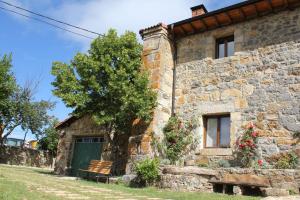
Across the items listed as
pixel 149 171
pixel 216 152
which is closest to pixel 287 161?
pixel 216 152

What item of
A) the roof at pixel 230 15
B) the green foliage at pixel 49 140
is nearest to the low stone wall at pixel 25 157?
the green foliage at pixel 49 140

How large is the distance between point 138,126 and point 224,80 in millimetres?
3090

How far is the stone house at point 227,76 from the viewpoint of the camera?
900 cm

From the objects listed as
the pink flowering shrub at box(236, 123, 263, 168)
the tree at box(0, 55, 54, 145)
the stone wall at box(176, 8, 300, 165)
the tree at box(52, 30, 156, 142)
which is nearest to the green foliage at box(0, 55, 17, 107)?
the tree at box(0, 55, 54, 145)

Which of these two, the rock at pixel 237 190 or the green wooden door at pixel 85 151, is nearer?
the rock at pixel 237 190

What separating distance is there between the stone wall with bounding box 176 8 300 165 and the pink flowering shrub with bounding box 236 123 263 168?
0.67ft

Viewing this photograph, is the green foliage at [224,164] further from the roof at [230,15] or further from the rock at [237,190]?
the roof at [230,15]

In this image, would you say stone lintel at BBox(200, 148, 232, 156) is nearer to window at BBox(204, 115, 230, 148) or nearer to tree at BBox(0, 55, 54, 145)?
window at BBox(204, 115, 230, 148)

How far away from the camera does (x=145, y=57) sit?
1136cm

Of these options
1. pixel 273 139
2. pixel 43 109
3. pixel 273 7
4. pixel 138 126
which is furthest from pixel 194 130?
pixel 43 109

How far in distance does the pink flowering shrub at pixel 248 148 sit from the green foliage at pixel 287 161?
1.77 ft

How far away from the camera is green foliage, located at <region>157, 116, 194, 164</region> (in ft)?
32.9

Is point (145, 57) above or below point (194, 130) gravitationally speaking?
above

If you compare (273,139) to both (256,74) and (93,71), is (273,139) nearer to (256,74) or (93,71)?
(256,74)
